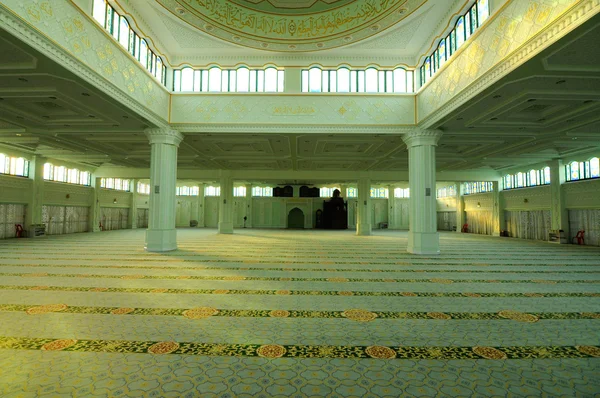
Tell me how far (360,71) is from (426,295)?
23.4 feet

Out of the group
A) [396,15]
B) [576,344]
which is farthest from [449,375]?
[396,15]

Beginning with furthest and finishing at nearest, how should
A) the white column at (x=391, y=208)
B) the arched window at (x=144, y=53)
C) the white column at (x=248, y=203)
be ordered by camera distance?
the white column at (x=391, y=208) → the white column at (x=248, y=203) → the arched window at (x=144, y=53)

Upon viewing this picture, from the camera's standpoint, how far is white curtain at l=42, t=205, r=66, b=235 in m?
14.8

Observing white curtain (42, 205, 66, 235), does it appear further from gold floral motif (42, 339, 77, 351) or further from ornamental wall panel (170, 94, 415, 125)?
gold floral motif (42, 339, 77, 351)

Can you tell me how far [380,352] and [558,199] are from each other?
14909mm

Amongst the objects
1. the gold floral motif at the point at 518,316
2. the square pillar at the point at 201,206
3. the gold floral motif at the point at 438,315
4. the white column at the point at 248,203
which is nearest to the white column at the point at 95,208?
the square pillar at the point at 201,206

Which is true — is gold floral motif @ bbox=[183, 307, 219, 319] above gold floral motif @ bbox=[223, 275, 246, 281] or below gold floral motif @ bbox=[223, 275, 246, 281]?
below

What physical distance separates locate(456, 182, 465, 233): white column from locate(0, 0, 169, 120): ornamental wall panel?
19.2 meters

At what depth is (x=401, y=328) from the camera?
3080 millimetres

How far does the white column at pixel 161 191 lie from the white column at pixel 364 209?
35.3 feet

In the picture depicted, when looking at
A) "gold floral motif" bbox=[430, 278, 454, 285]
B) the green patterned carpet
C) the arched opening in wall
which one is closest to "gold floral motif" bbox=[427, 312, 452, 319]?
the green patterned carpet

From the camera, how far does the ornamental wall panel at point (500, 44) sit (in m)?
4.02

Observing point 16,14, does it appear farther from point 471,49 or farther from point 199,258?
point 471,49

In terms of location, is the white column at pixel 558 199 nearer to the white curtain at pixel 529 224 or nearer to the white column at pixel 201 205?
the white curtain at pixel 529 224
